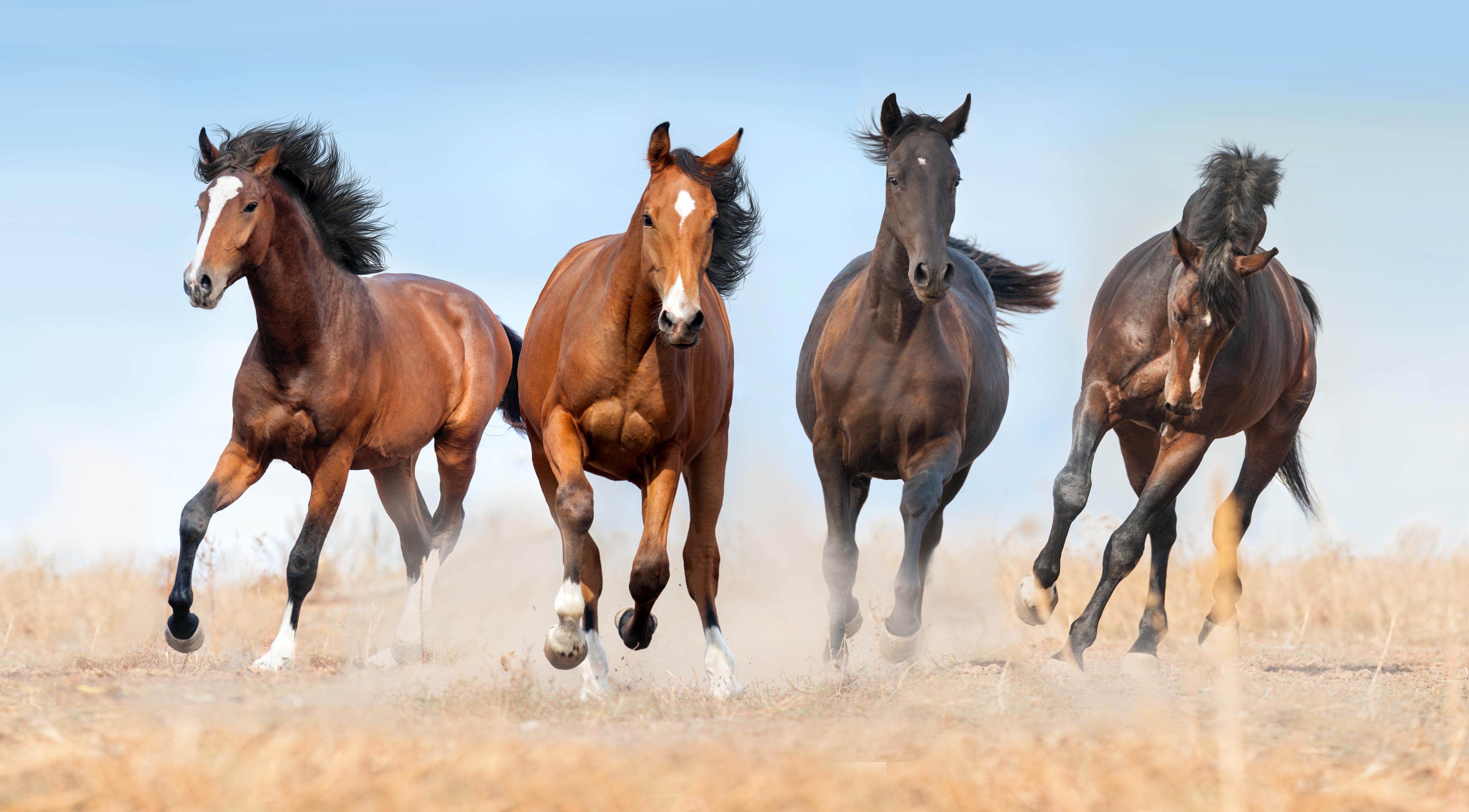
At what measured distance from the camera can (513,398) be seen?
10.9 metres

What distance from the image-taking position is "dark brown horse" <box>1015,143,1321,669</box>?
703cm

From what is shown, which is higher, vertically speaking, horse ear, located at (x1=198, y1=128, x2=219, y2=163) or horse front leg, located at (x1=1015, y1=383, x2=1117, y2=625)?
horse ear, located at (x1=198, y1=128, x2=219, y2=163)

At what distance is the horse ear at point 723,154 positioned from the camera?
→ 621 cm

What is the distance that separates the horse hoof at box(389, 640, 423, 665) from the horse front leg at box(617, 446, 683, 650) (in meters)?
2.70

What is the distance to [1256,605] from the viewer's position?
10.9 m

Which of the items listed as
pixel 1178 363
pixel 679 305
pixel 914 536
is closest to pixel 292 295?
pixel 679 305

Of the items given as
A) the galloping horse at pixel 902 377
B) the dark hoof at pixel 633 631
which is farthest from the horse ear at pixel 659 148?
the dark hoof at pixel 633 631

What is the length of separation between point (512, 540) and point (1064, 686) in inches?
240

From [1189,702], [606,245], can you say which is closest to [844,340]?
[606,245]

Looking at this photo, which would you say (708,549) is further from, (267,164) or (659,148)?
(267,164)

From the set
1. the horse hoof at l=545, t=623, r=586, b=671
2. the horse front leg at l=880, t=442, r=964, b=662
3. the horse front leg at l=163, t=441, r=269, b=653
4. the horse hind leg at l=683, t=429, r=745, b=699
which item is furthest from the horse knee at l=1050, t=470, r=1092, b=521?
the horse front leg at l=163, t=441, r=269, b=653

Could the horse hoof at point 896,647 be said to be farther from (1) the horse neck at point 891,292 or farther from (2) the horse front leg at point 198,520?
(2) the horse front leg at point 198,520

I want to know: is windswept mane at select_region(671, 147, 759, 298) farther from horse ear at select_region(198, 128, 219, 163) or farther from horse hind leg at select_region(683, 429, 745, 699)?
horse ear at select_region(198, 128, 219, 163)

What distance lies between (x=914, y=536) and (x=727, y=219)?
79.6 inches
